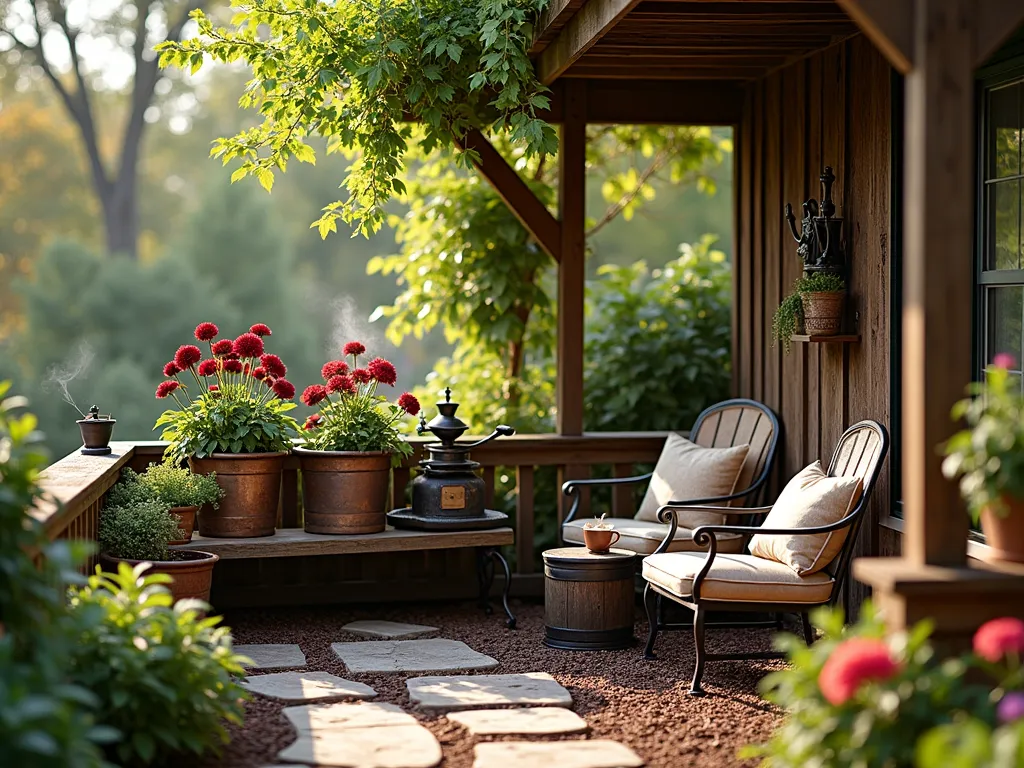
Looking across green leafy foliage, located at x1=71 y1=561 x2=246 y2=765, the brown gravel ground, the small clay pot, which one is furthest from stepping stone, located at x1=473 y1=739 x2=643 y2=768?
the small clay pot

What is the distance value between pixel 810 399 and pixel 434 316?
2.44 meters

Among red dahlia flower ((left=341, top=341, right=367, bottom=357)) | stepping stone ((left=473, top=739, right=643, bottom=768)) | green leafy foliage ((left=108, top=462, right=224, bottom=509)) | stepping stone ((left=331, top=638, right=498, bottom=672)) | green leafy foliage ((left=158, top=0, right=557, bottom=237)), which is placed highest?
green leafy foliage ((left=158, top=0, right=557, bottom=237))

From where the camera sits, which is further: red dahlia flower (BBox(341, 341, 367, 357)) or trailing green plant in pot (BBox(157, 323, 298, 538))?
red dahlia flower (BBox(341, 341, 367, 357))

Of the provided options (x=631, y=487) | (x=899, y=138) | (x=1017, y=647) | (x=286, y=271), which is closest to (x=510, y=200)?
(x=631, y=487)

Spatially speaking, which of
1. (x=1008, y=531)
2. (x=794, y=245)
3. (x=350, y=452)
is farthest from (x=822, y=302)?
(x=350, y=452)

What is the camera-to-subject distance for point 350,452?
208 inches

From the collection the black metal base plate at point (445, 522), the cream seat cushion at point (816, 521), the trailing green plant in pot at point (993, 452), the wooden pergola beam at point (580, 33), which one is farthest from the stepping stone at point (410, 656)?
the wooden pergola beam at point (580, 33)

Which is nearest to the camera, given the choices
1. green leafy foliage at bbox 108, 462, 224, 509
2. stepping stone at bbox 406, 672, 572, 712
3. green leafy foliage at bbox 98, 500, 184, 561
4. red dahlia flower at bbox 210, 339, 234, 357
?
stepping stone at bbox 406, 672, 572, 712

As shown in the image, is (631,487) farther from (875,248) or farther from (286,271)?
(286,271)

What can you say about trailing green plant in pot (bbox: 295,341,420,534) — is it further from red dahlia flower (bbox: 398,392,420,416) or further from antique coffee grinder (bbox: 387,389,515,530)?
antique coffee grinder (bbox: 387,389,515,530)

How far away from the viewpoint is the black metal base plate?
215 inches

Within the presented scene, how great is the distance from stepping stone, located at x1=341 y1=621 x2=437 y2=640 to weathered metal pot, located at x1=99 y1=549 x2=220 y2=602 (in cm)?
89

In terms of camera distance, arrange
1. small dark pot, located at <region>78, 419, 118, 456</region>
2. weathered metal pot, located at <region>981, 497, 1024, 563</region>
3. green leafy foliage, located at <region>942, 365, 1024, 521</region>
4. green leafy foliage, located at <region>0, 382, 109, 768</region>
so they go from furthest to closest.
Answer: small dark pot, located at <region>78, 419, 118, 456</region>, weathered metal pot, located at <region>981, 497, 1024, 563</region>, green leafy foliage, located at <region>942, 365, 1024, 521</region>, green leafy foliage, located at <region>0, 382, 109, 768</region>

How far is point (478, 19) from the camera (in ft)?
17.5
